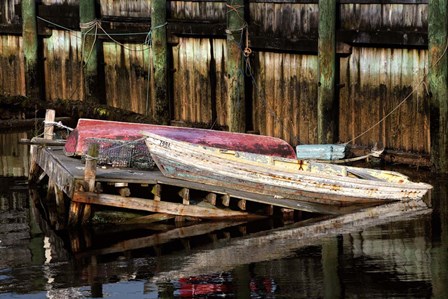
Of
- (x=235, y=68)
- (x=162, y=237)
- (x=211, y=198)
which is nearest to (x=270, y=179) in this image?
(x=211, y=198)

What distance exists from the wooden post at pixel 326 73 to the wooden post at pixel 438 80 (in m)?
1.95

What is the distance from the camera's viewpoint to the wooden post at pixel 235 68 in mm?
22156

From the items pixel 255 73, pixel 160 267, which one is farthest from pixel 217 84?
pixel 160 267

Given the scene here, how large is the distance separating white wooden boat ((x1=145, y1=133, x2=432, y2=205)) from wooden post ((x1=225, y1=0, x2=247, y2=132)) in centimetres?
414

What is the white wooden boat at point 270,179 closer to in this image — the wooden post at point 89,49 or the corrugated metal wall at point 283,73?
the corrugated metal wall at point 283,73

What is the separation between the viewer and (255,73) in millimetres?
22641

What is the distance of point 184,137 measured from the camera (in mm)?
19375

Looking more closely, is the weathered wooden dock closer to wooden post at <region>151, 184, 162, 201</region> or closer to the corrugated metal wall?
wooden post at <region>151, 184, 162, 201</region>

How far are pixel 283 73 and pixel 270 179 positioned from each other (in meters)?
4.49

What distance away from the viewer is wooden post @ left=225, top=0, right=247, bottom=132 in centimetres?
2216

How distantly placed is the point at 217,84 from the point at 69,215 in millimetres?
6461

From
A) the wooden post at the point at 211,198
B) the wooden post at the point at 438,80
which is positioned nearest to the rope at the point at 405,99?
the wooden post at the point at 438,80

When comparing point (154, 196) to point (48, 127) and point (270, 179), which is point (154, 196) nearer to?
point (270, 179)

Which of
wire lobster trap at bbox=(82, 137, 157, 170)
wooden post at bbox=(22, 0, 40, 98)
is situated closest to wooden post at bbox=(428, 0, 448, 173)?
wire lobster trap at bbox=(82, 137, 157, 170)
